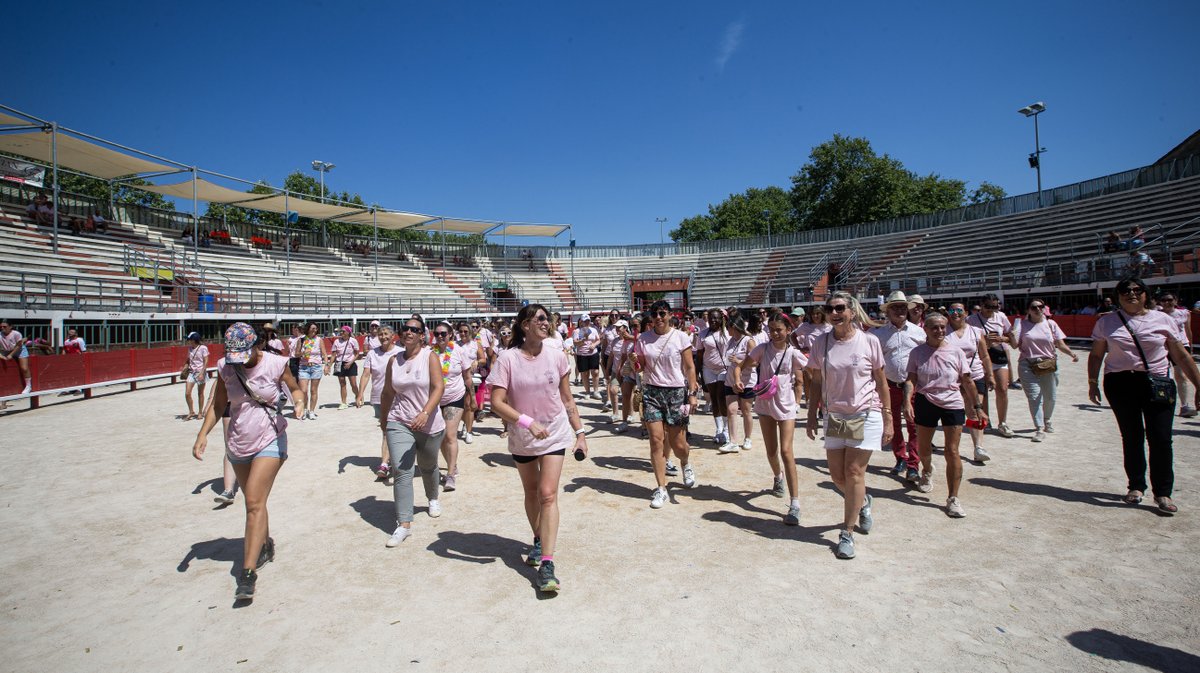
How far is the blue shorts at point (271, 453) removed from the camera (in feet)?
13.1

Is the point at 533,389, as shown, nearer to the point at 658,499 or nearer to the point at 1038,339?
the point at 658,499

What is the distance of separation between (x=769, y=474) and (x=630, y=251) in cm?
4225

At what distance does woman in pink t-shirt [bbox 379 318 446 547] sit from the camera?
484 cm

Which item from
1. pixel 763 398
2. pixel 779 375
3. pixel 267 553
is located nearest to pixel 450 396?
pixel 267 553

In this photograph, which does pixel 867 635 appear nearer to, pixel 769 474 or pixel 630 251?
pixel 769 474

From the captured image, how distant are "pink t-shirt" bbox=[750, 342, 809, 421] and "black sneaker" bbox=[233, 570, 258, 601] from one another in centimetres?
402

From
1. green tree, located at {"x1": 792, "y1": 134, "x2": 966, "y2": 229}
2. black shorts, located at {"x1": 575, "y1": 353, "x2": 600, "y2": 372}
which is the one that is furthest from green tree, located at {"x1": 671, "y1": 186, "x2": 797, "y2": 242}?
black shorts, located at {"x1": 575, "y1": 353, "x2": 600, "y2": 372}

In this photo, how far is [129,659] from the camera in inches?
126

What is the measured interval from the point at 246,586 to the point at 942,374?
5.61 m

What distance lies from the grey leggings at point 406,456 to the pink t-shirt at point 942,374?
4.35m

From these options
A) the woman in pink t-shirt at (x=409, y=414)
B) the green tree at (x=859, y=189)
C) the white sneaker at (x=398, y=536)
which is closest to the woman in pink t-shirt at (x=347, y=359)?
the woman in pink t-shirt at (x=409, y=414)

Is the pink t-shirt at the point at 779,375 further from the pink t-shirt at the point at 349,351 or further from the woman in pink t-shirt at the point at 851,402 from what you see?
the pink t-shirt at the point at 349,351

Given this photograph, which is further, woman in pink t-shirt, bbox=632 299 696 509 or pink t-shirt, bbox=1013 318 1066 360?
pink t-shirt, bbox=1013 318 1066 360

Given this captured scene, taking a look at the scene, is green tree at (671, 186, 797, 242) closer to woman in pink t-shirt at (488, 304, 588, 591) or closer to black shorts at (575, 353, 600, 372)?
black shorts at (575, 353, 600, 372)
